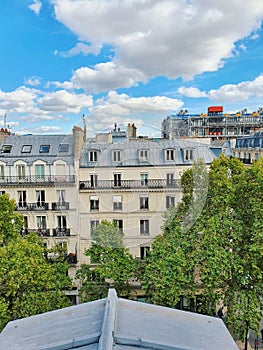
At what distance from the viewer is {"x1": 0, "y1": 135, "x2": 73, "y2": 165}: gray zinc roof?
13.1 m

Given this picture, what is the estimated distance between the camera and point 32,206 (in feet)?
42.3

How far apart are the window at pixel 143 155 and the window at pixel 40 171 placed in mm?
4334

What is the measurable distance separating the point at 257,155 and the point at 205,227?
1304 centimetres

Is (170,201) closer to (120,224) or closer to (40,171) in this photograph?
(120,224)

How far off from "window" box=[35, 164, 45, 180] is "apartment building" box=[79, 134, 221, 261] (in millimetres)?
2228

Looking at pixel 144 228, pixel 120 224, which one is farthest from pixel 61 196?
pixel 144 228

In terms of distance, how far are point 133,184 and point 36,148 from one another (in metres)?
4.94

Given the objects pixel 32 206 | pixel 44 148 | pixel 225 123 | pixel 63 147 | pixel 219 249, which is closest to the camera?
pixel 219 249

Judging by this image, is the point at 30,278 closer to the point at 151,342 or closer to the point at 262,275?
the point at 262,275

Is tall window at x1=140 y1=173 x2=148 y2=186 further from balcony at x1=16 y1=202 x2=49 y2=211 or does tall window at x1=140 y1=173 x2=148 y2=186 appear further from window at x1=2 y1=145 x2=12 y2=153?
window at x1=2 y1=145 x2=12 y2=153

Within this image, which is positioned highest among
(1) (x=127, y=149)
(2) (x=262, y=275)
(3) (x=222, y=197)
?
(1) (x=127, y=149)

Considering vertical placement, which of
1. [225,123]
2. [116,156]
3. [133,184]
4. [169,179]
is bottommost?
[133,184]

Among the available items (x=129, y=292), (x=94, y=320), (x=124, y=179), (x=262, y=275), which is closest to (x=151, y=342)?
(x=94, y=320)

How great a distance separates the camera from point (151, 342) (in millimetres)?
1852
